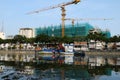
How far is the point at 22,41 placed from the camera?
534 feet

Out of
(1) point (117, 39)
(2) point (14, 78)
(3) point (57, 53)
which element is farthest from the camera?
(1) point (117, 39)

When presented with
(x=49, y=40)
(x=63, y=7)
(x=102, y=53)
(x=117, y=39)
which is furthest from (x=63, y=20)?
(x=102, y=53)

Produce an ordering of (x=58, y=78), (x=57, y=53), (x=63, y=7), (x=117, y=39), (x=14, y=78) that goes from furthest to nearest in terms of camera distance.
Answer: (x=63, y=7), (x=117, y=39), (x=57, y=53), (x=58, y=78), (x=14, y=78)

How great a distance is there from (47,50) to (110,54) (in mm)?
26213

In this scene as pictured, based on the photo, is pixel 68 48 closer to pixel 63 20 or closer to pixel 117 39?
pixel 117 39

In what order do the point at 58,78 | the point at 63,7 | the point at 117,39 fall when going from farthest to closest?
the point at 63,7 < the point at 117,39 < the point at 58,78

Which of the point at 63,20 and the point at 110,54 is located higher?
the point at 63,20

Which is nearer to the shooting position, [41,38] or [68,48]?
[68,48]

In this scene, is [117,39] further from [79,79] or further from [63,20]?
[79,79]

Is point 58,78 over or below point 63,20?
below

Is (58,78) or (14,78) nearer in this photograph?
(14,78)

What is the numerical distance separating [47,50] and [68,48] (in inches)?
365

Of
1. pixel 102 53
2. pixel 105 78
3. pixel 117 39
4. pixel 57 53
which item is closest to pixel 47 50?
pixel 57 53

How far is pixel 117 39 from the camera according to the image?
139m
